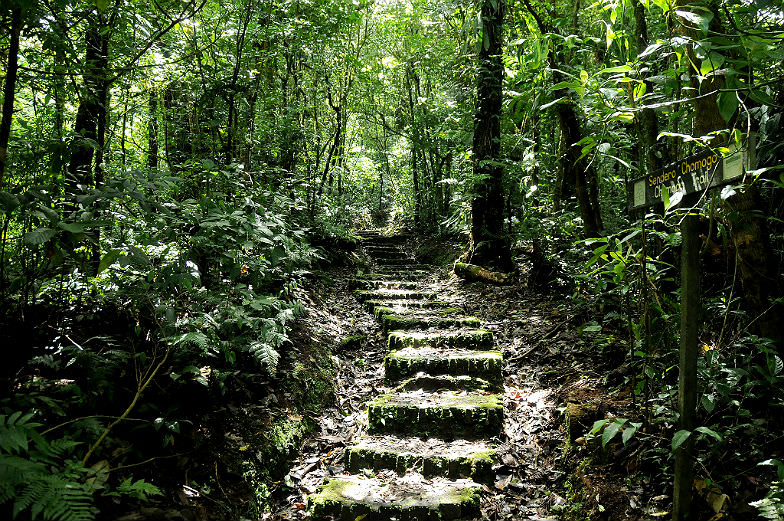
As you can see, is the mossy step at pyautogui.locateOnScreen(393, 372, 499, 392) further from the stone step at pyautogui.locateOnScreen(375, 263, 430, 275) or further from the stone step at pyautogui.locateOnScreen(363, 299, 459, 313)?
the stone step at pyautogui.locateOnScreen(375, 263, 430, 275)

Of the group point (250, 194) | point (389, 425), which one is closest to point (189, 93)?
point (250, 194)

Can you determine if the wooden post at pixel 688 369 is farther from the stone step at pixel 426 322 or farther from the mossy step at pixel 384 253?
the mossy step at pixel 384 253

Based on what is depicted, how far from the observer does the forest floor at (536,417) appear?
2883 millimetres

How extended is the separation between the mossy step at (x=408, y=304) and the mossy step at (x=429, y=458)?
3.22 meters

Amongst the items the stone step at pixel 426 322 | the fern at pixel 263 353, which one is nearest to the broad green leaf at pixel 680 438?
the fern at pixel 263 353

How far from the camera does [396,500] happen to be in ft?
10.3

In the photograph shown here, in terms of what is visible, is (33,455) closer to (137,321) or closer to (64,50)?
(137,321)

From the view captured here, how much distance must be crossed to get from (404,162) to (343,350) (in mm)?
14860

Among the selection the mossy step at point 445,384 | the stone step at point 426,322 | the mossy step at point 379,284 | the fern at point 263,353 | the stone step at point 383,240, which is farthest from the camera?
the stone step at point 383,240

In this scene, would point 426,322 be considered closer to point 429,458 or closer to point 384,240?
point 429,458

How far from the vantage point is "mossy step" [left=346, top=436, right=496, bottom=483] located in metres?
3.42

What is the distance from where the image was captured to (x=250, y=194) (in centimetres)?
462

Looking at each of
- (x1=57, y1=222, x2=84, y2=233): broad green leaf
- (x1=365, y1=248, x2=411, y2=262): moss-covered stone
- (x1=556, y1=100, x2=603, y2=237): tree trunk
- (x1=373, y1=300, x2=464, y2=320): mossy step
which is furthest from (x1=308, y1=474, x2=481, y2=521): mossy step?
(x1=365, y1=248, x2=411, y2=262): moss-covered stone

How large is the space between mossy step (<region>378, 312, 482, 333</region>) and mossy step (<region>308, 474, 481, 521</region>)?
2742 mm
